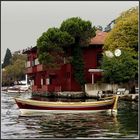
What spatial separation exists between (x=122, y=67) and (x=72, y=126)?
36.4 meters

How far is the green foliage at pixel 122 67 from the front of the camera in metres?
68.1

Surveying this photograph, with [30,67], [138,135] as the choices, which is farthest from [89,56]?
[138,135]

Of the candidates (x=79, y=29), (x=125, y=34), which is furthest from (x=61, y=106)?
(x=79, y=29)

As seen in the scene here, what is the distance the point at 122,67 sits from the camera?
6788cm

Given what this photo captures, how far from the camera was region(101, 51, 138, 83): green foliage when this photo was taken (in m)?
68.1

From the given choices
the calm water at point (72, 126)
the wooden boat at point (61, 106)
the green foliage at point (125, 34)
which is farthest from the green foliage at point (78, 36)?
the calm water at point (72, 126)

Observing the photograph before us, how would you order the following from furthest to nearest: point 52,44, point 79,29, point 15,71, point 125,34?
1. point 15,71
2. point 79,29
3. point 52,44
4. point 125,34

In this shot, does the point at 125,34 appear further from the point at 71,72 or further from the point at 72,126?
the point at 72,126

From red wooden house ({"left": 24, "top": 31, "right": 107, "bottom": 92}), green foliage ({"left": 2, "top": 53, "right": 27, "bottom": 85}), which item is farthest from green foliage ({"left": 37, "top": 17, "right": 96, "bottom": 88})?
green foliage ({"left": 2, "top": 53, "right": 27, "bottom": 85})

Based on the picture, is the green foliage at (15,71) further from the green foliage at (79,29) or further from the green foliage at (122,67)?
the green foliage at (122,67)

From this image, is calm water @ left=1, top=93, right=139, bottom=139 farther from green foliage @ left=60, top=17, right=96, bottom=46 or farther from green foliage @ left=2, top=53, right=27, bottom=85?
green foliage @ left=2, top=53, right=27, bottom=85

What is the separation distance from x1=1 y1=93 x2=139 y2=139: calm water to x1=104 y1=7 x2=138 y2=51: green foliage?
2808 centimetres

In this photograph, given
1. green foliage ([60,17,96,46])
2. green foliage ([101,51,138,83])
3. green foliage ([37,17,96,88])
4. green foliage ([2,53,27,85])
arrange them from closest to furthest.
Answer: green foliage ([101,51,138,83])
green foliage ([37,17,96,88])
green foliage ([60,17,96,46])
green foliage ([2,53,27,85])

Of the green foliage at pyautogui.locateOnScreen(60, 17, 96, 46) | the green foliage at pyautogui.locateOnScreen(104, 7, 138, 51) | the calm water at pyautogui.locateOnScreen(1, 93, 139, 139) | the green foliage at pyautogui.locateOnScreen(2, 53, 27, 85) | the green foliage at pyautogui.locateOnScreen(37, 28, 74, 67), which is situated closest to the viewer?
the calm water at pyautogui.locateOnScreen(1, 93, 139, 139)
